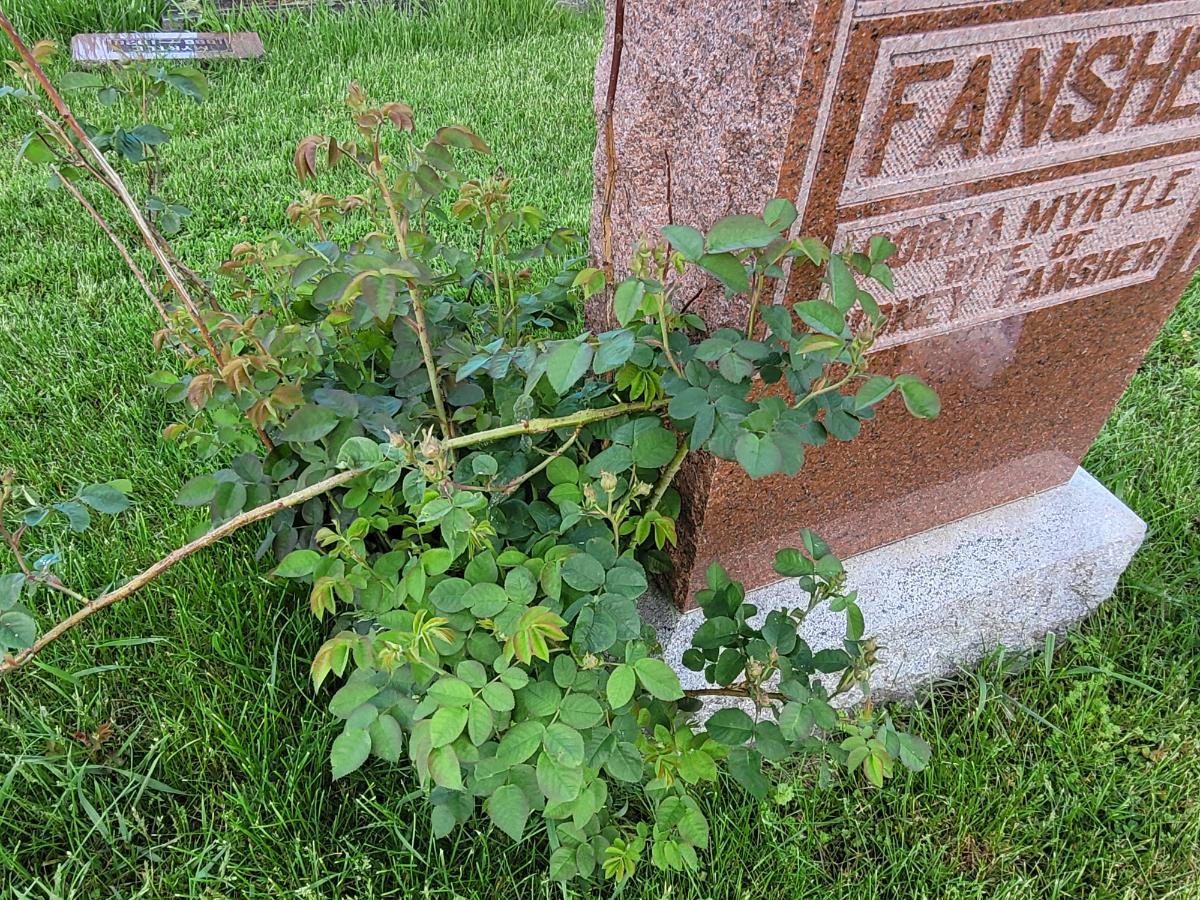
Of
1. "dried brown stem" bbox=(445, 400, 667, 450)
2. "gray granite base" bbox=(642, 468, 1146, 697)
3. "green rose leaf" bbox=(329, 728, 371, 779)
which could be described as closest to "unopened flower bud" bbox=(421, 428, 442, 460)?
"dried brown stem" bbox=(445, 400, 667, 450)

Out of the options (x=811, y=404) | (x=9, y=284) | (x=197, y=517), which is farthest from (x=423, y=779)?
(x=9, y=284)

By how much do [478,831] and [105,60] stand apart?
149 inches

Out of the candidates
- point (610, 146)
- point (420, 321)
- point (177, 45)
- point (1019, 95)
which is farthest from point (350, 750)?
point (177, 45)

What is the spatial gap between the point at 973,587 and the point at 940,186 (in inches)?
35.3

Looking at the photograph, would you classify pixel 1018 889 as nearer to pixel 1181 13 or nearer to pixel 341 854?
pixel 341 854

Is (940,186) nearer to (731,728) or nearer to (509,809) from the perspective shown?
(731,728)

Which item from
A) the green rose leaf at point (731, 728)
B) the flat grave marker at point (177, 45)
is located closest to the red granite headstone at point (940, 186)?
the green rose leaf at point (731, 728)

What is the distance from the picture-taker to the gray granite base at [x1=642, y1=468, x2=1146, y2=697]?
174cm

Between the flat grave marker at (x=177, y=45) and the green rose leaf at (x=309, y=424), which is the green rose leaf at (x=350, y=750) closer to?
the green rose leaf at (x=309, y=424)

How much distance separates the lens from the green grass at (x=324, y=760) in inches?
57.3

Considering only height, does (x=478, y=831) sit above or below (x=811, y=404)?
below

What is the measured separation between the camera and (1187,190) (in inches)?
62.9

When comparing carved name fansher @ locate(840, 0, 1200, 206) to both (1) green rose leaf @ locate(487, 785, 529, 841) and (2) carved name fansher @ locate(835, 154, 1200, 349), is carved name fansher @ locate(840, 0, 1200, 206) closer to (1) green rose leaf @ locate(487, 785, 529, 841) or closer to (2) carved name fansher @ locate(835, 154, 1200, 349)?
(2) carved name fansher @ locate(835, 154, 1200, 349)

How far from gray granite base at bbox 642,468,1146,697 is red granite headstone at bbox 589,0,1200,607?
0.24ft
